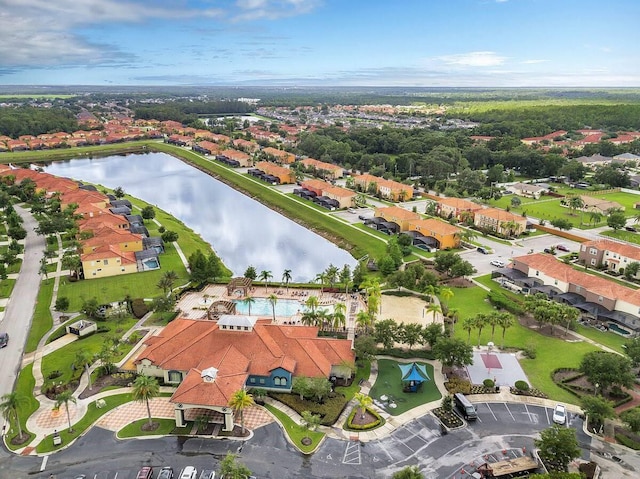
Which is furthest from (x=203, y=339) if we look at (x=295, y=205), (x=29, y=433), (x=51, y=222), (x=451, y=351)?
(x=295, y=205)

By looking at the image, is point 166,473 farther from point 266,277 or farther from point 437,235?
point 437,235

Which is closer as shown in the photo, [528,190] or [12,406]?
[12,406]

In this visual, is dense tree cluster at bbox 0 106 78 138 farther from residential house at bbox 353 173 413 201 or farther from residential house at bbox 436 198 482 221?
residential house at bbox 436 198 482 221

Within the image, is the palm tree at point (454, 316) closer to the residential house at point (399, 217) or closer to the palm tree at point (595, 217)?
the residential house at point (399, 217)

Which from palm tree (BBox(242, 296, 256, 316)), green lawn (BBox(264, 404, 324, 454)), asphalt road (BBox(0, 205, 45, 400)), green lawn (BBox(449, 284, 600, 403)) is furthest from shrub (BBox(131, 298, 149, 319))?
green lawn (BBox(449, 284, 600, 403))

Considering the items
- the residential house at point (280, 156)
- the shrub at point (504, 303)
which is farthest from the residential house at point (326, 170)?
the shrub at point (504, 303)

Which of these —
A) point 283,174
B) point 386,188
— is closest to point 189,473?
point 386,188
